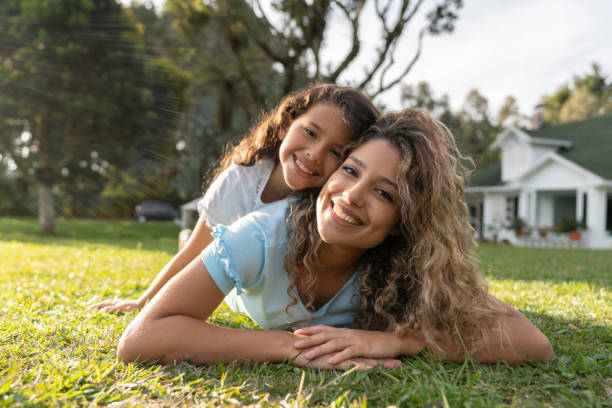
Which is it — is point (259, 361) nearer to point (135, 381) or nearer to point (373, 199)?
point (135, 381)

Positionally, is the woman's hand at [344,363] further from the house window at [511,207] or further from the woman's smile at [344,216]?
the house window at [511,207]

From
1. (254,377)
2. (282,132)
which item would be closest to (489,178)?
(282,132)

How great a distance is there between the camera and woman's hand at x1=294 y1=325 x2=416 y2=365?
2.19 m

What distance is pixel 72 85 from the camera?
15.3 m

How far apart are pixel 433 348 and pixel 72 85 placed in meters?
16.2

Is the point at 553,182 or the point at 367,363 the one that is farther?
the point at 553,182

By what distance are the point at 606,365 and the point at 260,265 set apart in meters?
1.82

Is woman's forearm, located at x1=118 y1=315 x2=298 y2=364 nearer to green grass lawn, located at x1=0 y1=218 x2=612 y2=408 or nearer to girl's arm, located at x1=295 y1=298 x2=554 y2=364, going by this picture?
green grass lawn, located at x1=0 y1=218 x2=612 y2=408

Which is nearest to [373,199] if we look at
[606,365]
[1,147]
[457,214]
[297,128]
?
[457,214]

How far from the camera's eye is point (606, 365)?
230cm

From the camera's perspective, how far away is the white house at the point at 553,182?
16125 millimetres

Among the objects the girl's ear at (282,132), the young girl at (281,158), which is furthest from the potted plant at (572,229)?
the girl's ear at (282,132)

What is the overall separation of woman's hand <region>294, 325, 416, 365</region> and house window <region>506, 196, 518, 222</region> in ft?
65.4

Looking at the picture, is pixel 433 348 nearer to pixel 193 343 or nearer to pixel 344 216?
pixel 344 216
